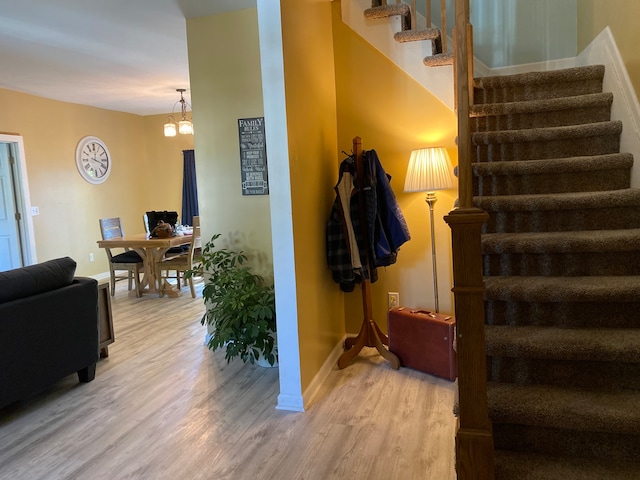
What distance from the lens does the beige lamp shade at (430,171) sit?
2.88 meters

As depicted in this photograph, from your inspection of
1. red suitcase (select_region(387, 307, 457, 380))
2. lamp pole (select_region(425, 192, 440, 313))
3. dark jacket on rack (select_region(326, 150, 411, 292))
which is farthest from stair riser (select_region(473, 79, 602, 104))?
red suitcase (select_region(387, 307, 457, 380))

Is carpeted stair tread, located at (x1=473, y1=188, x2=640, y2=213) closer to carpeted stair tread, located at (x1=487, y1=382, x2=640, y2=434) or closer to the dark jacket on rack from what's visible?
the dark jacket on rack

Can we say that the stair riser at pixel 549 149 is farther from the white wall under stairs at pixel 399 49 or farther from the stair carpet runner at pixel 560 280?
the white wall under stairs at pixel 399 49

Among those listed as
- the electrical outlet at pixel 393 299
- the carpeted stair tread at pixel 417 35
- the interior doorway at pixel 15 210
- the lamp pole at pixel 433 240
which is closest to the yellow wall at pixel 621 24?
the carpeted stair tread at pixel 417 35

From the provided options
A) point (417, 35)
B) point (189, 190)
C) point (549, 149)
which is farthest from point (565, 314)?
point (189, 190)

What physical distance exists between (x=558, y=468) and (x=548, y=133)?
164 cm

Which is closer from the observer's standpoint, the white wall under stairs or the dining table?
the white wall under stairs

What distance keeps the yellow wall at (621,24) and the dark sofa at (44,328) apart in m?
3.30

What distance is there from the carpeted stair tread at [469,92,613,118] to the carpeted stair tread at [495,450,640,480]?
5.68ft

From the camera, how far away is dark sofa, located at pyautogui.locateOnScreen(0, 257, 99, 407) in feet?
8.13

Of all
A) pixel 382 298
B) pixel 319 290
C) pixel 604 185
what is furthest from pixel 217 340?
pixel 604 185

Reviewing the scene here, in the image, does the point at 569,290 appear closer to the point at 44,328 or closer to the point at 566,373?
the point at 566,373

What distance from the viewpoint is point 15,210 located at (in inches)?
220

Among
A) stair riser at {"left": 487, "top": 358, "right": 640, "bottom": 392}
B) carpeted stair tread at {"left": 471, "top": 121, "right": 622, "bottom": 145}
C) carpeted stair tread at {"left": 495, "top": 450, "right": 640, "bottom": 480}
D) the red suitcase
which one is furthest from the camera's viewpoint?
the red suitcase
